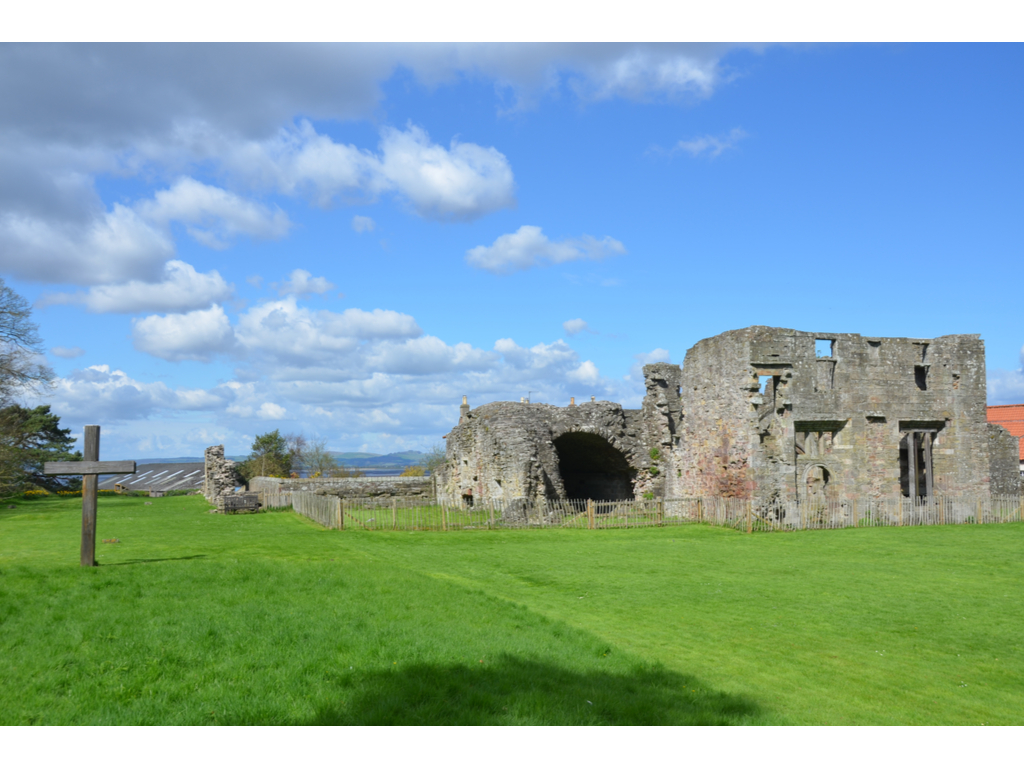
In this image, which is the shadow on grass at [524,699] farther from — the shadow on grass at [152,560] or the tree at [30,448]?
the tree at [30,448]

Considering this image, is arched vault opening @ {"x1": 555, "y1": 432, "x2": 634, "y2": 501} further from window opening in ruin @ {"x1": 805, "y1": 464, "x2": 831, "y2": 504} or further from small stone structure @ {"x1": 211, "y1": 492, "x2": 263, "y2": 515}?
small stone structure @ {"x1": 211, "y1": 492, "x2": 263, "y2": 515}

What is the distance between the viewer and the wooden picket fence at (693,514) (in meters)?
22.2

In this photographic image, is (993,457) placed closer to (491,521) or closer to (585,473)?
(585,473)

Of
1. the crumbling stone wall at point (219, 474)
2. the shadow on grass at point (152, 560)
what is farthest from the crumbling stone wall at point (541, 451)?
the shadow on grass at point (152, 560)

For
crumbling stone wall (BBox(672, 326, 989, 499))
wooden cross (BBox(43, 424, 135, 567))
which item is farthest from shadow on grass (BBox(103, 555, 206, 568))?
crumbling stone wall (BBox(672, 326, 989, 499))

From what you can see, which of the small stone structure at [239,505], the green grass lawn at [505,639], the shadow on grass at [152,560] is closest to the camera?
the green grass lawn at [505,639]

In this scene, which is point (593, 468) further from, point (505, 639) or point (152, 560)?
point (505, 639)

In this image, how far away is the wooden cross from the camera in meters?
12.3

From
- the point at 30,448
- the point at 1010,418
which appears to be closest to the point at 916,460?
the point at 1010,418

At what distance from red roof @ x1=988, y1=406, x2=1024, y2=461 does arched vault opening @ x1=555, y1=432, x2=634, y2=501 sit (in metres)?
28.3

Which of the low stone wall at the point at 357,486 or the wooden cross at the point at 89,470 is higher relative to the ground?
the wooden cross at the point at 89,470

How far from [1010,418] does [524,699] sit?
170 ft

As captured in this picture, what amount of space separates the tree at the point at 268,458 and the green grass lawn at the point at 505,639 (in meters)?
43.4

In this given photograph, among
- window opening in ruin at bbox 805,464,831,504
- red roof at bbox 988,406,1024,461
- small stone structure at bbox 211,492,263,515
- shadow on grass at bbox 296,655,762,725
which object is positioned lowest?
small stone structure at bbox 211,492,263,515
